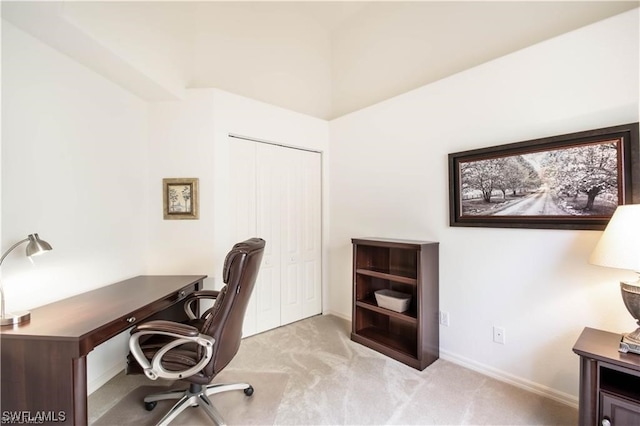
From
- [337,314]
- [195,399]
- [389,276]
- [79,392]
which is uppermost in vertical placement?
[389,276]

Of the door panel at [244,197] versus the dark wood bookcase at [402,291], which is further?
the door panel at [244,197]

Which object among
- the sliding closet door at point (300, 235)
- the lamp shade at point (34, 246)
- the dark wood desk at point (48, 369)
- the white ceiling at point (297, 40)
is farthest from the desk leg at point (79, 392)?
the sliding closet door at point (300, 235)

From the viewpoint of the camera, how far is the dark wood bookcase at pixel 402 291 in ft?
7.60

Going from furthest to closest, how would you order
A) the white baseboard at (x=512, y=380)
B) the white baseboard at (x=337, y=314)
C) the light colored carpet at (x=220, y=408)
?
the white baseboard at (x=337, y=314), the white baseboard at (x=512, y=380), the light colored carpet at (x=220, y=408)

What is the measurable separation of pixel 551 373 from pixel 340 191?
2.49 m

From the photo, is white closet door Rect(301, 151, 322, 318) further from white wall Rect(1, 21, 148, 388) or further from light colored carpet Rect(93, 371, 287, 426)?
white wall Rect(1, 21, 148, 388)

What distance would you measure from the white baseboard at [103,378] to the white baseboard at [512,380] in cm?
278

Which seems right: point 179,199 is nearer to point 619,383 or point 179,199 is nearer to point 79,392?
point 79,392

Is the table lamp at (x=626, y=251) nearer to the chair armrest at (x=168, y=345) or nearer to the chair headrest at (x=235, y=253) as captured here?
the chair headrest at (x=235, y=253)

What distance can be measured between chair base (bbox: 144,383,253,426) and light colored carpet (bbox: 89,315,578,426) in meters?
0.13

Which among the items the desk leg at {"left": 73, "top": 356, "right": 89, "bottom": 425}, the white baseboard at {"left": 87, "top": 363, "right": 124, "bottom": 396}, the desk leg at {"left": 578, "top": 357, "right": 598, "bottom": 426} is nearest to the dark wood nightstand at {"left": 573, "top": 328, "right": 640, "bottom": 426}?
the desk leg at {"left": 578, "top": 357, "right": 598, "bottom": 426}

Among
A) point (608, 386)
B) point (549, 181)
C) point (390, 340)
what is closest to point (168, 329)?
point (390, 340)

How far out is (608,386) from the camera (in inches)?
54.8

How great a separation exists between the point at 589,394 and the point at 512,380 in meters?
0.77
